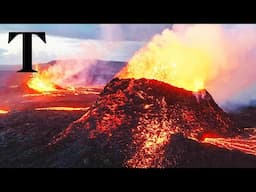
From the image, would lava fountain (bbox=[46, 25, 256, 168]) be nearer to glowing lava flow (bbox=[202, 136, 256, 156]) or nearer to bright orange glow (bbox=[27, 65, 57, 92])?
glowing lava flow (bbox=[202, 136, 256, 156])

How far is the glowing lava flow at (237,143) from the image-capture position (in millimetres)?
5230

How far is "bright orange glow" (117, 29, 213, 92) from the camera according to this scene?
5277 mm

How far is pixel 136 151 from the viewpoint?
5.24 m

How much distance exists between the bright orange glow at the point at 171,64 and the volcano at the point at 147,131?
0.07 metres

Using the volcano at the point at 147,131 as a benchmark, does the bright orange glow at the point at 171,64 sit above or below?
above

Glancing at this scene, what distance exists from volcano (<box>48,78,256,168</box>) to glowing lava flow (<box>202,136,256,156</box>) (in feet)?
0.14

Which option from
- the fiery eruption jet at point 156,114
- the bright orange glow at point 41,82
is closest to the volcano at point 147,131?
the fiery eruption jet at point 156,114

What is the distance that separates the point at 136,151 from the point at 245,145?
101 cm

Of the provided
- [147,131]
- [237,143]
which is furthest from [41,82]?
[237,143]

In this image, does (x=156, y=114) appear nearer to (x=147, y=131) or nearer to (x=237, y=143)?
(x=147, y=131)

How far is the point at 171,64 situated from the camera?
5.41 meters

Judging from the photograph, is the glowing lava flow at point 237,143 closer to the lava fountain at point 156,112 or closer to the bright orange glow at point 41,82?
the lava fountain at point 156,112
